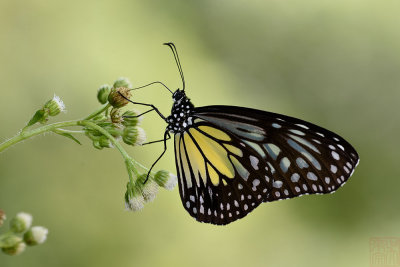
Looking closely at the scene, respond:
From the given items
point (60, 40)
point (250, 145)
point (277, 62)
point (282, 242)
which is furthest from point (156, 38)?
point (250, 145)

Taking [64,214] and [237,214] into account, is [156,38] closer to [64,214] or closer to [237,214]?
[64,214]

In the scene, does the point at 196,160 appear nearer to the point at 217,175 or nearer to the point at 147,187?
the point at 217,175

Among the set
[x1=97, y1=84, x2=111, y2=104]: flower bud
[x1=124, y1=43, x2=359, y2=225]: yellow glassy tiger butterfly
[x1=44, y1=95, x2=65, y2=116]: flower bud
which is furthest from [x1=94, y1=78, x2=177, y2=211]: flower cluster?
[x1=124, y1=43, x2=359, y2=225]: yellow glassy tiger butterfly

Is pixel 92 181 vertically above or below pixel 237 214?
above

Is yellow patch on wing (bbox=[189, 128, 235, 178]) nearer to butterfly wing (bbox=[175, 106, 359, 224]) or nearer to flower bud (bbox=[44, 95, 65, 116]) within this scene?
butterfly wing (bbox=[175, 106, 359, 224])

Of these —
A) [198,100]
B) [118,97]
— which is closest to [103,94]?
[118,97]
